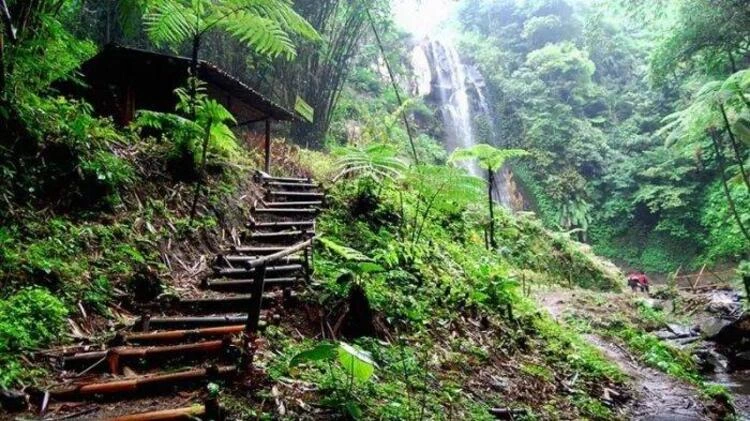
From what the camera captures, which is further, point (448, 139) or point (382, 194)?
point (448, 139)

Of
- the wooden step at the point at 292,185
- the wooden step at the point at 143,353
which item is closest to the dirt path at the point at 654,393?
the wooden step at the point at 143,353

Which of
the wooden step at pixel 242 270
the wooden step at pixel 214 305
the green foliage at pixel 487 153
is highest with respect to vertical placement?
the green foliage at pixel 487 153

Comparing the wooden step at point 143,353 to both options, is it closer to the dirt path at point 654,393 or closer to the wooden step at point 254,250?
the wooden step at point 254,250

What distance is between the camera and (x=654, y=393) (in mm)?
5355

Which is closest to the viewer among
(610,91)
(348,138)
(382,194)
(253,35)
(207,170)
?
(253,35)

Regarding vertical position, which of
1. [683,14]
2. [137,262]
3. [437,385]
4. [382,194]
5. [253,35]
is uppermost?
[683,14]

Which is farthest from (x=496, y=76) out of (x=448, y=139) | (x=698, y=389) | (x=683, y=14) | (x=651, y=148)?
(x=698, y=389)

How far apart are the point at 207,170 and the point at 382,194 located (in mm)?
2832

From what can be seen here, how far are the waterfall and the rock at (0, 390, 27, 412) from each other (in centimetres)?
2195

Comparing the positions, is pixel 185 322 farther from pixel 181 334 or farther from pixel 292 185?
pixel 292 185

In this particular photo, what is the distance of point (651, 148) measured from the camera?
23.8 m

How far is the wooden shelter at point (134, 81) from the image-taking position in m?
7.95

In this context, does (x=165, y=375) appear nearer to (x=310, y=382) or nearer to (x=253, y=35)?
(x=310, y=382)

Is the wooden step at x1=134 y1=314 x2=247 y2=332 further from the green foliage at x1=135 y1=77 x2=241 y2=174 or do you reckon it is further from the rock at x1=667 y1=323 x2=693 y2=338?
the rock at x1=667 y1=323 x2=693 y2=338
